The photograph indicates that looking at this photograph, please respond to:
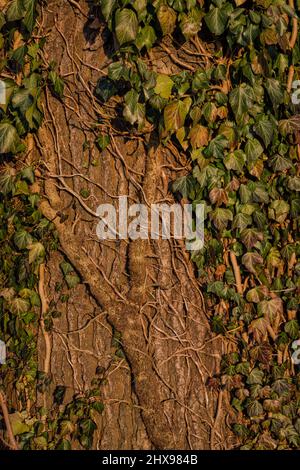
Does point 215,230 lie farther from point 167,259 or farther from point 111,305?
point 111,305

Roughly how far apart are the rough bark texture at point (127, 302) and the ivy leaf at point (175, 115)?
0.94 ft

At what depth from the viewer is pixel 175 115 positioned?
3.02m

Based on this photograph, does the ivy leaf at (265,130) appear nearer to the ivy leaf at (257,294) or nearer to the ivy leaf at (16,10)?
the ivy leaf at (257,294)

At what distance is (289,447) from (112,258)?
4.60 ft

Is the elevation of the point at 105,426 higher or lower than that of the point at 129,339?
lower

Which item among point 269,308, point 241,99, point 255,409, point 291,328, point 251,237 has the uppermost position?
point 241,99

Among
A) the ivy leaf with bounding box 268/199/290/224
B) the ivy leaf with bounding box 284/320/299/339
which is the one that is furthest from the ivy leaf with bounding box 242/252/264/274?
the ivy leaf with bounding box 284/320/299/339

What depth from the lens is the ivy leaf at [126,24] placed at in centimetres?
291

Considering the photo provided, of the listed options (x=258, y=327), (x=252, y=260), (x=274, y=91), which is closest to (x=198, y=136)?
(x=274, y=91)

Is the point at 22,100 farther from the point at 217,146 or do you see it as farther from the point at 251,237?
the point at 251,237

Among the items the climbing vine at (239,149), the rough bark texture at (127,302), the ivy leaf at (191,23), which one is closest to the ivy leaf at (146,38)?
the climbing vine at (239,149)

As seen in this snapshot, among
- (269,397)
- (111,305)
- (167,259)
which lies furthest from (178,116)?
(269,397)

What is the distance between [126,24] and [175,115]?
1.60ft

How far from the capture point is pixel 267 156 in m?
3.21
